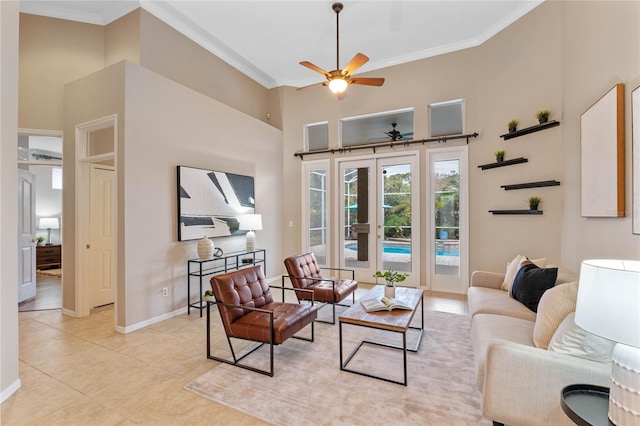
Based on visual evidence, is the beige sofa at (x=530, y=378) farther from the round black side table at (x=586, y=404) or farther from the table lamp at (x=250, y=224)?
the table lamp at (x=250, y=224)

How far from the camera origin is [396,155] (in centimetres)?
564

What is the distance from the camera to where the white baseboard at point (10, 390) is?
2.26 metres

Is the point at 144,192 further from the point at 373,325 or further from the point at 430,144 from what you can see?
the point at 430,144

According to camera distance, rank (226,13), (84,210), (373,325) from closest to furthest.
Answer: (373,325)
(84,210)
(226,13)

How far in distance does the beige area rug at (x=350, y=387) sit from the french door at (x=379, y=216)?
8.06ft

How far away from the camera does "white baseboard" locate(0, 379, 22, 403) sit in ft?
7.41

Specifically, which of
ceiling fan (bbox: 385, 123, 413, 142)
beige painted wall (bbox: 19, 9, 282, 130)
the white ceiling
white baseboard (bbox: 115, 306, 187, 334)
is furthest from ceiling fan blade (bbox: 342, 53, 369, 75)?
white baseboard (bbox: 115, 306, 187, 334)

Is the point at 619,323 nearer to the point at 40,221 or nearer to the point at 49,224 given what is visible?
the point at 49,224

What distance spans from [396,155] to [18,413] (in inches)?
220

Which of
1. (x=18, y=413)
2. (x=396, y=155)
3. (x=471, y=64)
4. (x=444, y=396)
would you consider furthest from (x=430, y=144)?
(x=18, y=413)

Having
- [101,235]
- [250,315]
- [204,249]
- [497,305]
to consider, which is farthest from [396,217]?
[101,235]

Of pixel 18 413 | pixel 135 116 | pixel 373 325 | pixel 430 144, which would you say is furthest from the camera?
pixel 430 144

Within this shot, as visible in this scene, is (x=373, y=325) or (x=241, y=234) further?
(x=241, y=234)

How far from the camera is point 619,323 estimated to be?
122 cm
